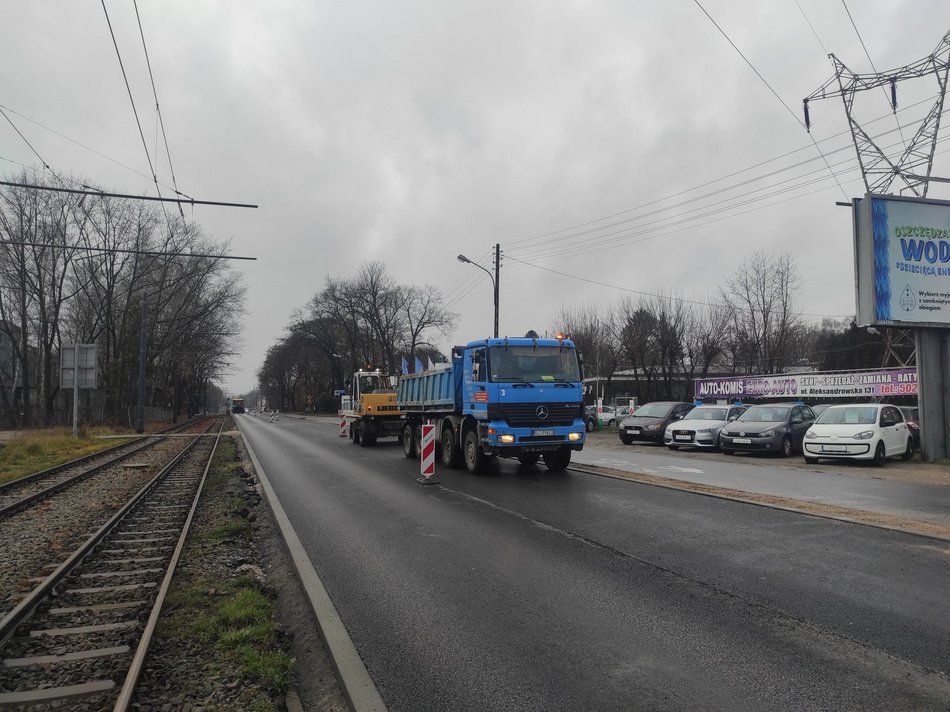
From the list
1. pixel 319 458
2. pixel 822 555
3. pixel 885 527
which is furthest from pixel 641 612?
pixel 319 458

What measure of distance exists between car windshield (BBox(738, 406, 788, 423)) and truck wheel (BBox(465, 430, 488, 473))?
9727 millimetres

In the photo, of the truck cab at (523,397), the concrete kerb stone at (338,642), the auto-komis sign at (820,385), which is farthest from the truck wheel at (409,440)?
the auto-komis sign at (820,385)

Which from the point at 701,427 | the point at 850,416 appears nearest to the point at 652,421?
the point at 701,427

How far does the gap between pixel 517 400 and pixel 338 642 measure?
352 inches

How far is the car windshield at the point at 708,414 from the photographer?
2145 cm

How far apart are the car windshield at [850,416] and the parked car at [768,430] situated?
1.37 meters

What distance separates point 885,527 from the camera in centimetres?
748

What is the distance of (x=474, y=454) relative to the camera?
13.9 metres

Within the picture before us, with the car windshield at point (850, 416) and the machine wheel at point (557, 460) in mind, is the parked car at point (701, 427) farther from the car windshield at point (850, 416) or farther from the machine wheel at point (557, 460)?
the machine wheel at point (557, 460)

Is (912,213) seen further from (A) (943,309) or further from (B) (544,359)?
(B) (544,359)

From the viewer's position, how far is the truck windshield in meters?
13.2

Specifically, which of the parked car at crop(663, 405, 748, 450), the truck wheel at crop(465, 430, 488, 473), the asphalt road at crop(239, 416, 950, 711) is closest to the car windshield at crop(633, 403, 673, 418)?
the parked car at crop(663, 405, 748, 450)

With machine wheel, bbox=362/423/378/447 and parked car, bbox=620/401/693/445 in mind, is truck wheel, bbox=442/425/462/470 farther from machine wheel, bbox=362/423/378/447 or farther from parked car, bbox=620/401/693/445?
parked car, bbox=620/401/693/445

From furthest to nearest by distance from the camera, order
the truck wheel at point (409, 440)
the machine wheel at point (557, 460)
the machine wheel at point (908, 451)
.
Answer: the truck wheel at point (409, 440) → the machine wheel at point (908, 451) → the machine wheel at point (557, 460)
